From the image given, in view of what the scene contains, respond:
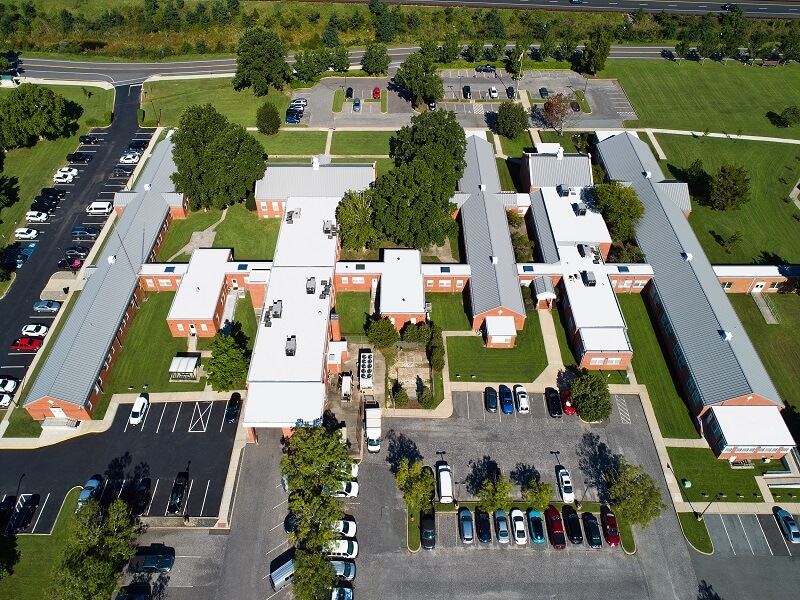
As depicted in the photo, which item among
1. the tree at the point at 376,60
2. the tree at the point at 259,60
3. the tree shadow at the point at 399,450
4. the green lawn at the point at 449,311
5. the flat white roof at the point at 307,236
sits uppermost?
the tree at the point at 376,60

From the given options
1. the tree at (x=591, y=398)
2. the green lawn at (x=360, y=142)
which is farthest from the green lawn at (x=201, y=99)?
the tree at (x=591, y=398)

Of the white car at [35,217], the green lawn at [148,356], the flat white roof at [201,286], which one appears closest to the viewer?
the green lawn at [148,356]

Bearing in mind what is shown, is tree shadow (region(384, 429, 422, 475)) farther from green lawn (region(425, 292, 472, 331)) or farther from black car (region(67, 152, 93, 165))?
black car (region(67, 152, 93, 165))

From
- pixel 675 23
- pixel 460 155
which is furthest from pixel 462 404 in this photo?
pixel 675 23

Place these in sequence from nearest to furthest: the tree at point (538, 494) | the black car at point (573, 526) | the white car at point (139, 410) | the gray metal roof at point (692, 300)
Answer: the tree at point (538, 494) < the black car at point (573, 526) < the gray metal roof at point (692, 300) < the white car at point (139, 410)

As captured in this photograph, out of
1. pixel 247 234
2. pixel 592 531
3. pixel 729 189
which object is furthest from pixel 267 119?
pixel 592 531

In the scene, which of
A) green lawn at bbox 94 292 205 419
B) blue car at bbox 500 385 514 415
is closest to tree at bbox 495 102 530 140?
blue car at bbox 500 385 514 415

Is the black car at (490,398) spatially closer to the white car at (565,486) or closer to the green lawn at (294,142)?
the white car at (565,486)

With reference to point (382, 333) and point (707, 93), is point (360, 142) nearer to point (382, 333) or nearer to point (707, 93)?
point (382, 333)
